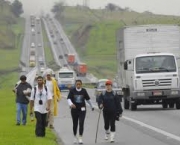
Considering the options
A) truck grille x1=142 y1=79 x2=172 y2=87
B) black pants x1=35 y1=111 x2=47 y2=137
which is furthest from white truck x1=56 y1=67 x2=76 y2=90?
black pants x1=35 y1=111 x2=47 y2=137

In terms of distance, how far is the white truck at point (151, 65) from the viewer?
31547 millimetres

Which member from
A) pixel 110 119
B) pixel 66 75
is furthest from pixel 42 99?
pixel 66 75

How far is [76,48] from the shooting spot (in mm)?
155250

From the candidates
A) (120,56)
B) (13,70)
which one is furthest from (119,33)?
(13,70)

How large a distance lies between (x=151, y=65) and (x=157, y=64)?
28cm

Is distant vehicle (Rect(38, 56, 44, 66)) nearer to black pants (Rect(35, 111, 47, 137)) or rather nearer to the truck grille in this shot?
the truck grille

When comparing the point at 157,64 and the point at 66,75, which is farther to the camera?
the point at 66,75

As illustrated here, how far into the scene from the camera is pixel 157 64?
31547mm

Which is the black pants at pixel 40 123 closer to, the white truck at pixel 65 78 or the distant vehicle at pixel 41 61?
the white truck at pixel 65 78

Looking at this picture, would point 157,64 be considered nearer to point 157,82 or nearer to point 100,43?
point 157,82

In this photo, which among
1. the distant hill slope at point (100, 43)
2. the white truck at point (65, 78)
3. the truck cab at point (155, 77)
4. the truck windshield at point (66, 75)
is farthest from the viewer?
the distant hill slope at point (100, 43)

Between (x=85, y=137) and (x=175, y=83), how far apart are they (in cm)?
1269

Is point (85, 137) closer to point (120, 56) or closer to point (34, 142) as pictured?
point (34, 142)

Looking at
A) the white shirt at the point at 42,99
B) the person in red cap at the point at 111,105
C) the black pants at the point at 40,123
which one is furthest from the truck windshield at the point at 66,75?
the person in red cap at the point at 111,105
